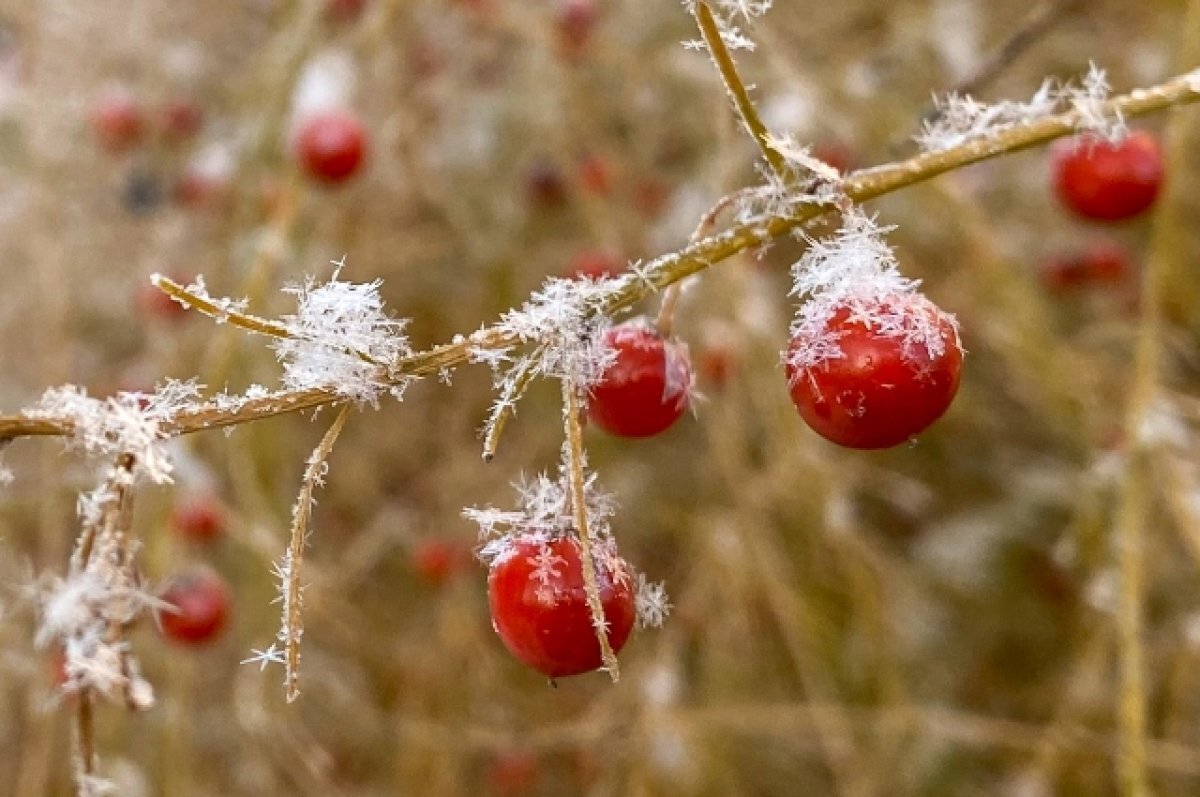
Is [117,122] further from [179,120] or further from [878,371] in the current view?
[878,371]

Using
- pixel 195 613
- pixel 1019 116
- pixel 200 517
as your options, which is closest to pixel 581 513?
pixel 1019 116

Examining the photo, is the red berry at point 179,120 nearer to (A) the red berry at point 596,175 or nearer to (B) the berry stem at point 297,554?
(A) the red berry at point 596,175

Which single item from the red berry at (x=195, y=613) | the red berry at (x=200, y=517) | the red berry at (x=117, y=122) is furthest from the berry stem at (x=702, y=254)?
the red berry at (x=117, y=122)

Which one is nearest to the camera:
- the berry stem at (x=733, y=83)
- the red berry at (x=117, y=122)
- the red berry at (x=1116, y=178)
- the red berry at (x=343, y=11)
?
the berry stem at (x=733, y=83)

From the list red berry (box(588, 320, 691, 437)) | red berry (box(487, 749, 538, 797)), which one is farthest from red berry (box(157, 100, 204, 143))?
red berry (box(588, 320, 691, 437))

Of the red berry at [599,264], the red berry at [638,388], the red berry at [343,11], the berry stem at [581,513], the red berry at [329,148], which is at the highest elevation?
the red berry at [343,11]

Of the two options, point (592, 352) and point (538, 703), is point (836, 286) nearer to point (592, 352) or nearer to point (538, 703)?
point (592, 352)
